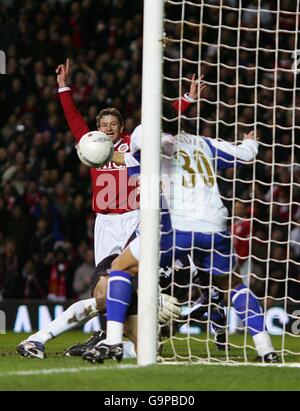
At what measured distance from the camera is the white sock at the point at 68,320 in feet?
26.9

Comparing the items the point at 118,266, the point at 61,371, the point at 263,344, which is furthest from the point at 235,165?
the point at 61,371

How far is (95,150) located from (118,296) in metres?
1.16

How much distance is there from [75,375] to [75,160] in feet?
30.2

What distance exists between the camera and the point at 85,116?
16.0 metres

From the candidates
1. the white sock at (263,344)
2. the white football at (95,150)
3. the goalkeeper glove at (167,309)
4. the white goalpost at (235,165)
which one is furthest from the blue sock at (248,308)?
the white football at (95,150)

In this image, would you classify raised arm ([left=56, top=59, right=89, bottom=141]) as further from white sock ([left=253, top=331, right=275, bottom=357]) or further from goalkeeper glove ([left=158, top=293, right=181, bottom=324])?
white sock ([left=253, top=331, right=275, bottom=357])

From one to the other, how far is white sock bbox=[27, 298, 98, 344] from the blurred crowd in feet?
14.2

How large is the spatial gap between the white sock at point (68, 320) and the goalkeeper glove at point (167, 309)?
20.7 inches

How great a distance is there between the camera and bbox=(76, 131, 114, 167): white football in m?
8.00

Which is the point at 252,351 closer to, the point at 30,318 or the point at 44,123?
the point at 30,318

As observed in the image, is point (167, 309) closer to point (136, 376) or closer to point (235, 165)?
point (235, 165)

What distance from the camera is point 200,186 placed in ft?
25.4

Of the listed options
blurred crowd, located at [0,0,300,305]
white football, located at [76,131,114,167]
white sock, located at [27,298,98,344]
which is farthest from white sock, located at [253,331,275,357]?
blurred crowd, located at [0,0,300,305]

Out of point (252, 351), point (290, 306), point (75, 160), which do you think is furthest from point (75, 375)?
point (75, 160)
